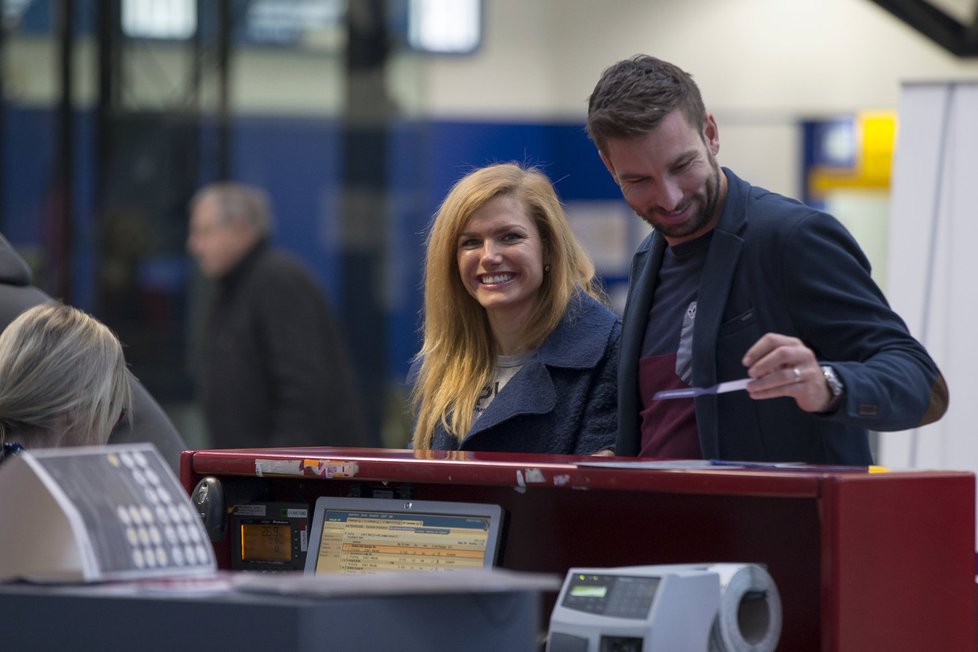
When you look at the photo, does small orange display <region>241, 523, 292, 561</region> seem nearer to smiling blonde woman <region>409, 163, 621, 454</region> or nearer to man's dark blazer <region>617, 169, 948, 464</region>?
smiling blonde woman <region>409, 163, 621, 454</region>

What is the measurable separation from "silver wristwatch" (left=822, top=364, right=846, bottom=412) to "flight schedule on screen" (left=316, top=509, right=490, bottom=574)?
0.60 meters

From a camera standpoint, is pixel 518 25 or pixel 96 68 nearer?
pixel 96 68

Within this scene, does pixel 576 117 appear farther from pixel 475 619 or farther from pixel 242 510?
pixel 475 619

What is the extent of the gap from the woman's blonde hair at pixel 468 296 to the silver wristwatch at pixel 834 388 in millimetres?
773

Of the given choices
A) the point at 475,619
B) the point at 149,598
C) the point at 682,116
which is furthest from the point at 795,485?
the point at 149,598

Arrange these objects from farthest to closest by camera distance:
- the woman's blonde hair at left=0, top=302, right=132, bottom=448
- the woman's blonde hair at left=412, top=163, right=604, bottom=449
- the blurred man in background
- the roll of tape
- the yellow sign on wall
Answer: the yellow sign on wall → the blurred man in background → the woman's blonde hair at left=412, top=163, right=604, bottom=449 → the woman's blonde hair at left=0, top=302, right=132, bottom=448 → the roll of tape

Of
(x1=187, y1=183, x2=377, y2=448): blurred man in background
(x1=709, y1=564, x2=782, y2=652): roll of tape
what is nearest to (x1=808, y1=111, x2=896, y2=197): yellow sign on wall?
(x1=187, y1=183, x2=377, y2=448): blurred man in background

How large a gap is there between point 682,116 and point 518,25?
6.95 metres

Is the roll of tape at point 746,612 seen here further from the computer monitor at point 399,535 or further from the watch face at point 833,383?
the computer monitor at point 399,535

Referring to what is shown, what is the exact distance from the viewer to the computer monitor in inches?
95.8

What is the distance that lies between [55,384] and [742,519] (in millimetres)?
1103

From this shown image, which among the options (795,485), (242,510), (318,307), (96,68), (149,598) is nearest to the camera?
(149,598)

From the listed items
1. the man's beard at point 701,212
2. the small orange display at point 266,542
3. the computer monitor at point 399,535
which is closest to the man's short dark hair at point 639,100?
the man's beard at point 701,212

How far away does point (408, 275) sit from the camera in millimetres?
7320
